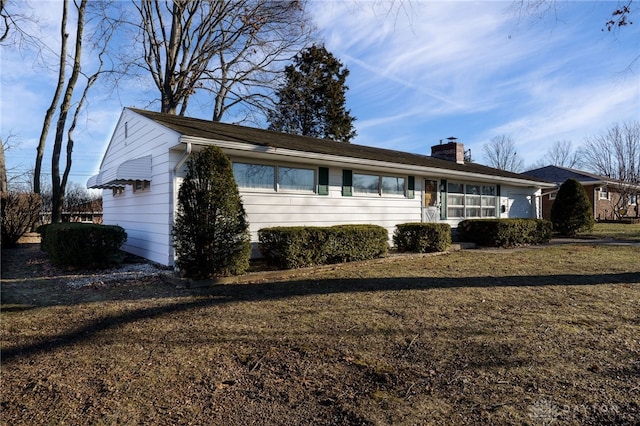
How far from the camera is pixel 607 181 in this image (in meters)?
26.9

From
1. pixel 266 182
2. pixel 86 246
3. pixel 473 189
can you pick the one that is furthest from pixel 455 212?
pixel 86 246

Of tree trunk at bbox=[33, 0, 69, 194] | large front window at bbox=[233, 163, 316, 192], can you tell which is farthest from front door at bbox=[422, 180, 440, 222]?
tree trunk at bbox=[33, 0, 69, 194]

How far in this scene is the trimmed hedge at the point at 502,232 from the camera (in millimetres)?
12797

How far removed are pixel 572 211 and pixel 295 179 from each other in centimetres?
1365

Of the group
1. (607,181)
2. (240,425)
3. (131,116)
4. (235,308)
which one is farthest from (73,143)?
(607,181)

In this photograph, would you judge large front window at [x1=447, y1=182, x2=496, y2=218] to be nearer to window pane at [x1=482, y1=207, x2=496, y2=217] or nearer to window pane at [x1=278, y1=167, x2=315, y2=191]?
window pane at [x1=482, y1=207, x2=496, y2=217]

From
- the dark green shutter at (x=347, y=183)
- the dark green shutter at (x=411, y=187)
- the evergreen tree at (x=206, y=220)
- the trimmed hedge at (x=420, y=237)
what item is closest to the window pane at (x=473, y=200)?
the dark green shutter at (x=411, y=187)

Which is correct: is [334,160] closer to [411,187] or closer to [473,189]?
[411,187]

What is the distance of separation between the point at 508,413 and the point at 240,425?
176 cm

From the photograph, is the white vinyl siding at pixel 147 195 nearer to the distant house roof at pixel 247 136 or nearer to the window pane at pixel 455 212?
the distant house roof at pixel 247 136

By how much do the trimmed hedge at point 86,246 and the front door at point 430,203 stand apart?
941 centimetres

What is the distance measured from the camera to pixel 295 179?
9.97 m

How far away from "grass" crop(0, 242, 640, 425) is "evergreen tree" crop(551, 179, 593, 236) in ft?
39.6

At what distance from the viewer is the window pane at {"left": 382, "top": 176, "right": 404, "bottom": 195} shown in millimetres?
12106
